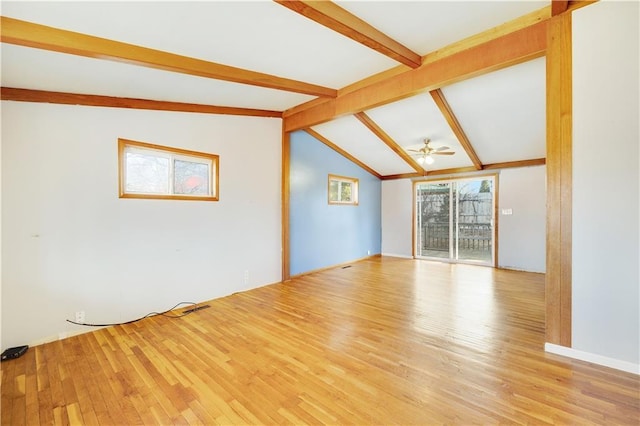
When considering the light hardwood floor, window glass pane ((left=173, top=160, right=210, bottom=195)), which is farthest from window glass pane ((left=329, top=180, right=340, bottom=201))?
the light hardwood floor

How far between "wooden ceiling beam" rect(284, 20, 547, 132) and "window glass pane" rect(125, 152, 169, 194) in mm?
2394

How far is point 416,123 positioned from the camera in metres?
4.59

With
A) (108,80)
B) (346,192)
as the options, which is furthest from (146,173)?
(346,192)

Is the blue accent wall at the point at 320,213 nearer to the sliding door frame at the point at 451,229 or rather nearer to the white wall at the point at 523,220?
the sliding door frame at the point at 451,229

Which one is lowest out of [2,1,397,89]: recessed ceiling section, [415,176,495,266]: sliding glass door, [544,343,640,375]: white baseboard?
[544,343,640,375]: white baseboard

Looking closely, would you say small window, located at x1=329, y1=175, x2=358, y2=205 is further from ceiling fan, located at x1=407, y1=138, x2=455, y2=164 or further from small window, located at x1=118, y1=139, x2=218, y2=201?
small window, located at x1=118, y1=139, x2=218, y2=201

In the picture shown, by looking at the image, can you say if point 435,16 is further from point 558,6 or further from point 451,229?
point 451,229

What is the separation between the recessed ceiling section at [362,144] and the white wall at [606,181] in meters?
3.05

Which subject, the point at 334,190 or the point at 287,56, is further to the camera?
the point at 334,190

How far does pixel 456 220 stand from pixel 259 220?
16.0 ft

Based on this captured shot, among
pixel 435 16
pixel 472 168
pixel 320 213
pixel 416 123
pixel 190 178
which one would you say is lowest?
pixel 320 213

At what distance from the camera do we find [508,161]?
577 cm

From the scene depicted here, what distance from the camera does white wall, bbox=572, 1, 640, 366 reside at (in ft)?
6.79

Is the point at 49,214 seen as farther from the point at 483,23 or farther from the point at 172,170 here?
the point at 483,23
